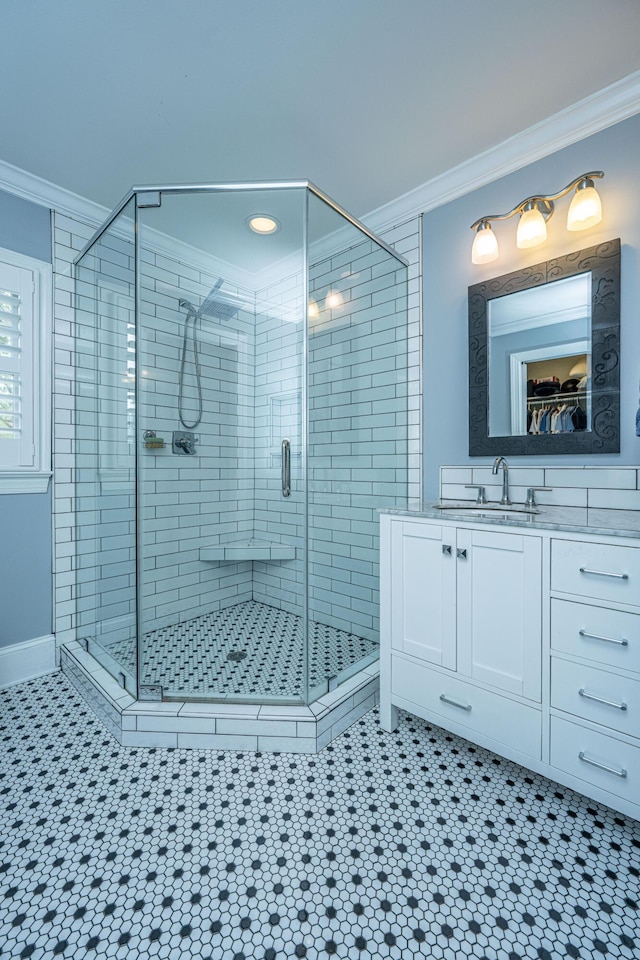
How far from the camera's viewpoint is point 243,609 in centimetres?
246

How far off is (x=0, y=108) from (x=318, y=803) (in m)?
2.91

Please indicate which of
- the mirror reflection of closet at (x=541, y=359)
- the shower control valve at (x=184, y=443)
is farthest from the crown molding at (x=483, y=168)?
the shower control valve at (x=184, y=443)

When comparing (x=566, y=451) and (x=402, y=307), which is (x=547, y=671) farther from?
(x=402, y=307)

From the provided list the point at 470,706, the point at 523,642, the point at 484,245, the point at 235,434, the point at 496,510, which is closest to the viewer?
the point at 523,642

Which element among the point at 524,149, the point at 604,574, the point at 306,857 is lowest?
the point at 306,857

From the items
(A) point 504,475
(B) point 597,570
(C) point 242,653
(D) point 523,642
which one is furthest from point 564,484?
(C) point 242,653

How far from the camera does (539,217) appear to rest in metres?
1.76

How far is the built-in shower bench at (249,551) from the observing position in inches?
81.5

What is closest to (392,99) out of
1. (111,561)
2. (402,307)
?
(402,307)

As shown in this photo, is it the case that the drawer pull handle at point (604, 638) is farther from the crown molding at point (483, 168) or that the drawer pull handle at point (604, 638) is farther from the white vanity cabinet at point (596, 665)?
the crown molding at point (483, 168)

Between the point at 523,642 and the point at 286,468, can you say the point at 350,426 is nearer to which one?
the point at 286,468

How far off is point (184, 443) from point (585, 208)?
2083 millimetres

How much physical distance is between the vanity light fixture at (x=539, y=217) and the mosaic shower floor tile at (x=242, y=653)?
1.98m

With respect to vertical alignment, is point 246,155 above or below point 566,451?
above
